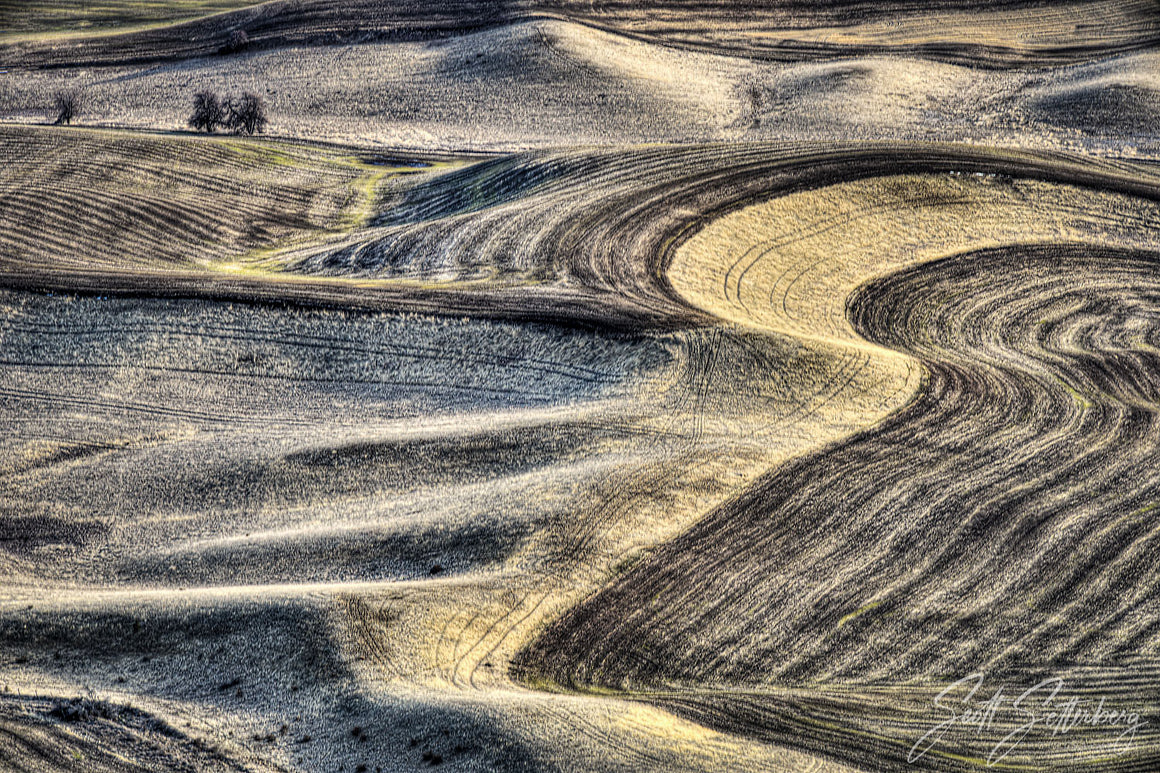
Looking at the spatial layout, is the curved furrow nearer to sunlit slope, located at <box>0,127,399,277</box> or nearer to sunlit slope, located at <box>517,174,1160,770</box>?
sunlit slope, located at <box>517,174,1160,770</box>

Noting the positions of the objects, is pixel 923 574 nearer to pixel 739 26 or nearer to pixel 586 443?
pixel 586 443

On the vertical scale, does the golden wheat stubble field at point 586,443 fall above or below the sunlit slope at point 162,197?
below

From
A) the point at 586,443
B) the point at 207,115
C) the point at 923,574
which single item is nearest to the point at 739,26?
the point at 207,115

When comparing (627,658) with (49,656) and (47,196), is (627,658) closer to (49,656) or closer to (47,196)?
(49,656)

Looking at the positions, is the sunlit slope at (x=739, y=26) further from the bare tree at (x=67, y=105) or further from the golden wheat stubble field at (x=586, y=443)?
the golden wheat stubble field at (x=586, y=443)

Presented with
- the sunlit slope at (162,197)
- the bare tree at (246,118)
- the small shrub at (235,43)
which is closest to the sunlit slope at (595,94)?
the small shrub at (235,43)

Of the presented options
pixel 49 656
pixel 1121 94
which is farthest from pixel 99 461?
pixel 1121 94
